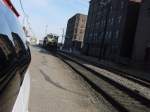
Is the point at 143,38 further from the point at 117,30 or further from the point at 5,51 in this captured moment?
the point at 5,51

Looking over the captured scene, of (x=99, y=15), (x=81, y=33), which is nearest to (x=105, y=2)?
(x=99, y=15)

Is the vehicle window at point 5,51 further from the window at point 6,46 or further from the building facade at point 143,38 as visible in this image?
the building facade at point 143,38

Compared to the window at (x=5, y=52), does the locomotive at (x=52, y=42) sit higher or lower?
lower

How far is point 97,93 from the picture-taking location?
14531 mm

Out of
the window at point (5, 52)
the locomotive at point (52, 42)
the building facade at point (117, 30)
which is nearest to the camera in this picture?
the window at point (5, 52)

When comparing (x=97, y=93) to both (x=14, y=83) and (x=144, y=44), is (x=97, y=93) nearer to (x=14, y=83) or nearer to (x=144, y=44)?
(x=14, y=83)

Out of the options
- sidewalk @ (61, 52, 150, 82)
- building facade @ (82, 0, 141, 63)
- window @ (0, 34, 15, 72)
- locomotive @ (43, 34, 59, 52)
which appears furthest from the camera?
locomotive @ (43, 34, 59, 52)

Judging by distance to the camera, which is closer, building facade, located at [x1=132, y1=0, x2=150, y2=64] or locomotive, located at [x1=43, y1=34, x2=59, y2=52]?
building facade, located at [x1=132, y1=0, x2=150, y2=64]

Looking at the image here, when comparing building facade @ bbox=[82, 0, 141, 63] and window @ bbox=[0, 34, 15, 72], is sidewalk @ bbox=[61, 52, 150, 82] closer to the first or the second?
building facade @ bbox=[82, 0, 141, 63]

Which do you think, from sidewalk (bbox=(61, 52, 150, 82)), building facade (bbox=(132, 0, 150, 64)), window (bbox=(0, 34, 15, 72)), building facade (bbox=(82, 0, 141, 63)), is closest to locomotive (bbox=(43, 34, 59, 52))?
building facade (bbox=(82, 0, 141, 63))

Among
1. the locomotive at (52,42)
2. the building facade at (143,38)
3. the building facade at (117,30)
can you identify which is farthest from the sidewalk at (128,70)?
the locomotive at (52,42)

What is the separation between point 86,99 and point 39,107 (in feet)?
12.2

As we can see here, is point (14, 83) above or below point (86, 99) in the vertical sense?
above

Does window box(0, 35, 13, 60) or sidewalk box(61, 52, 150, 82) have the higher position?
window box(0, 35, 13, 60)
